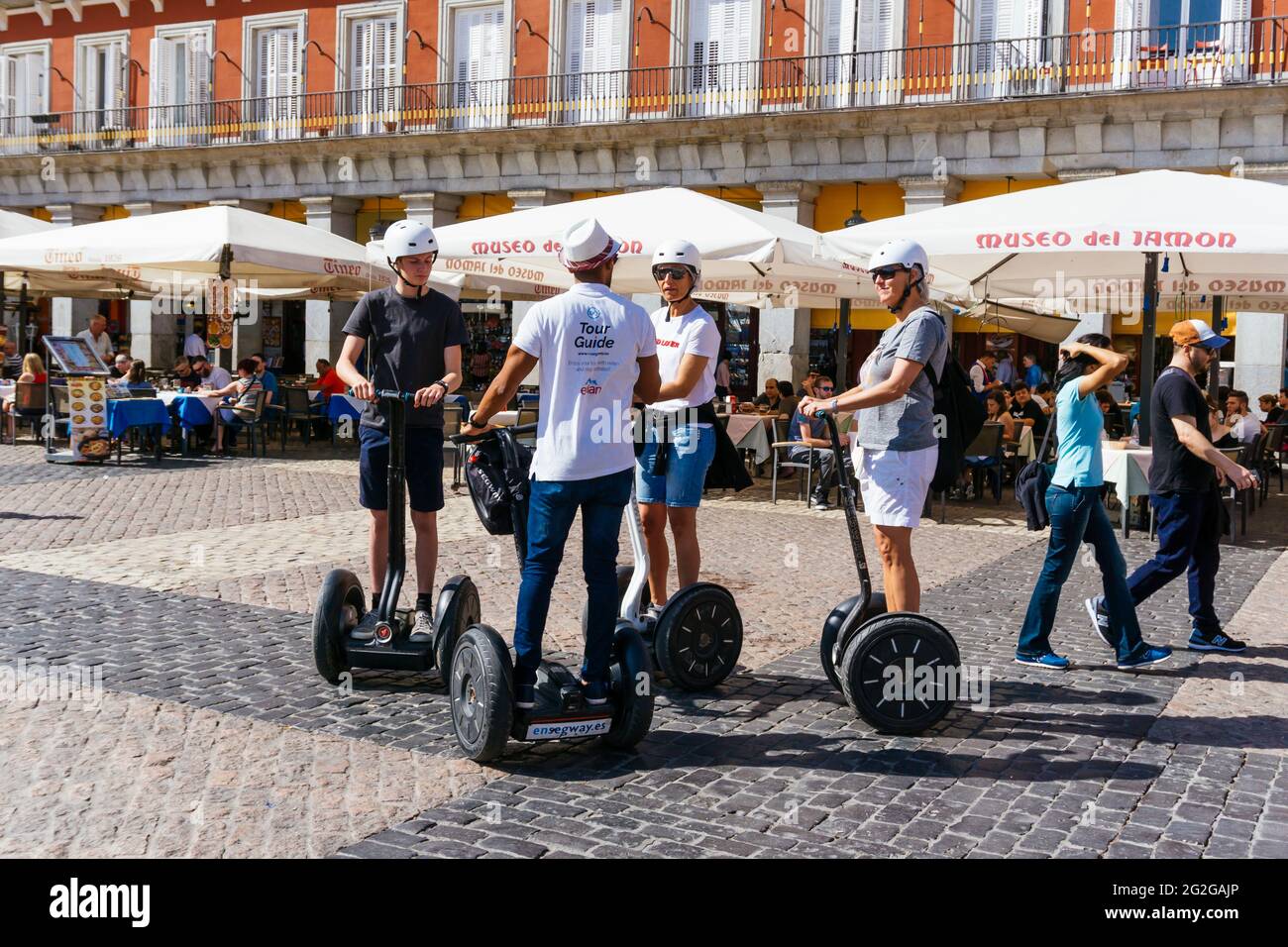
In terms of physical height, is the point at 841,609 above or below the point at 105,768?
above

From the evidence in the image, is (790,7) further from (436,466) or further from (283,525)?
(436,466)

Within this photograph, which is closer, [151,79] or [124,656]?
[124,656]

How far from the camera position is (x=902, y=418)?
5379 mm

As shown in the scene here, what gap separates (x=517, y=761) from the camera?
15.9 ft

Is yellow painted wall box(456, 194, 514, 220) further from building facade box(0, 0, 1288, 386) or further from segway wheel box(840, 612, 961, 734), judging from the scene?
segway wheel box(840, 612, 961, 734)

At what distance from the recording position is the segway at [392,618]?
18.1 ft

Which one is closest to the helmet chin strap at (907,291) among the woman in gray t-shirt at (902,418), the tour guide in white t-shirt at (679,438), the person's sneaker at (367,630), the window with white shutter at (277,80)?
the woman in gray t-shirt at (902,418)

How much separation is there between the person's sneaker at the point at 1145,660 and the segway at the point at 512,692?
2.80m

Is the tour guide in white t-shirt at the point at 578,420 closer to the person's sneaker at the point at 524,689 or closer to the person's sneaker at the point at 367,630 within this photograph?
the person's sneaker at the point at 524,689

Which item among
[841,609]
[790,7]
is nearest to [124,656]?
[841,609]

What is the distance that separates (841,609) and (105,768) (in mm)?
2836

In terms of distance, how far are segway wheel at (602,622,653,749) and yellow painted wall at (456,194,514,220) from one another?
901 inches

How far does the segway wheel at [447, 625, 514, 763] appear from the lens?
4.64 meters
